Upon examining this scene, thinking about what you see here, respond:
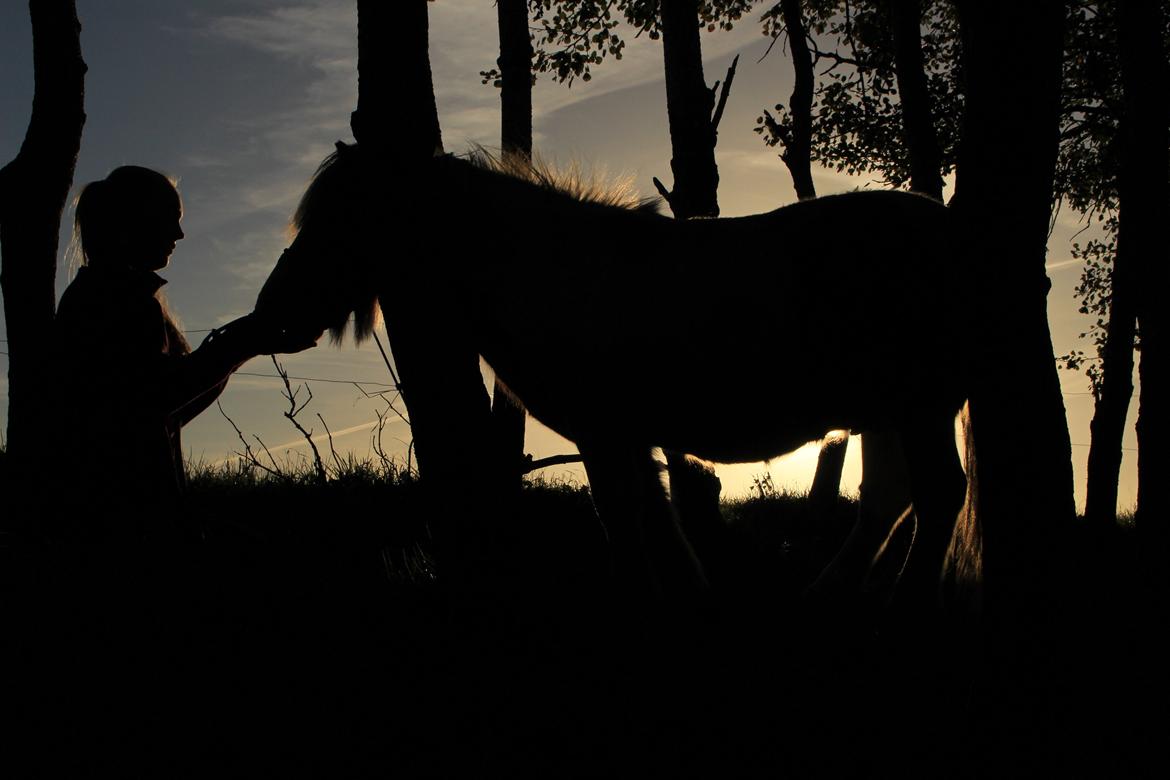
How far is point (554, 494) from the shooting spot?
6.88m

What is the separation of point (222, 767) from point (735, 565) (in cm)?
326

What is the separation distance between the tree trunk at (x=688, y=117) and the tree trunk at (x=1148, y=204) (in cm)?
334

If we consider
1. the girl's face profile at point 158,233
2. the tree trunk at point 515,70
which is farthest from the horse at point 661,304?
the tree trunk at point 515,70

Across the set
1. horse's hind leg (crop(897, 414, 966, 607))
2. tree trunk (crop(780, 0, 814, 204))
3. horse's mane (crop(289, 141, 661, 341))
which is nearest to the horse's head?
horse's mane (crop(289, 141, 661, 341))

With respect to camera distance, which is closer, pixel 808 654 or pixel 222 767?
pixel 222 767

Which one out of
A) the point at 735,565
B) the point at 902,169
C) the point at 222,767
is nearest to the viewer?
the point at 222,767

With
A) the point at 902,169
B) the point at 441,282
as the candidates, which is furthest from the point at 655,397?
the point at 902,169

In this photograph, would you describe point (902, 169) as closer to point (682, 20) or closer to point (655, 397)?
point (682, 20)

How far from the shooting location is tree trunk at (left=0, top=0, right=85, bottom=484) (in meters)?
5.32

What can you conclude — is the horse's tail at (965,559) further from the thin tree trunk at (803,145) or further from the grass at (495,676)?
the thin tree trunk at (803,145)

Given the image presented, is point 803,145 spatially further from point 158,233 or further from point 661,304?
point 158,233

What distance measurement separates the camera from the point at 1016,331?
2150mm

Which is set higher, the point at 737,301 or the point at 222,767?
the point at 737,301

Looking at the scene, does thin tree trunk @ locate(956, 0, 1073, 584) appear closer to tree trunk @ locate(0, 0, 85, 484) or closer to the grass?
the grass
